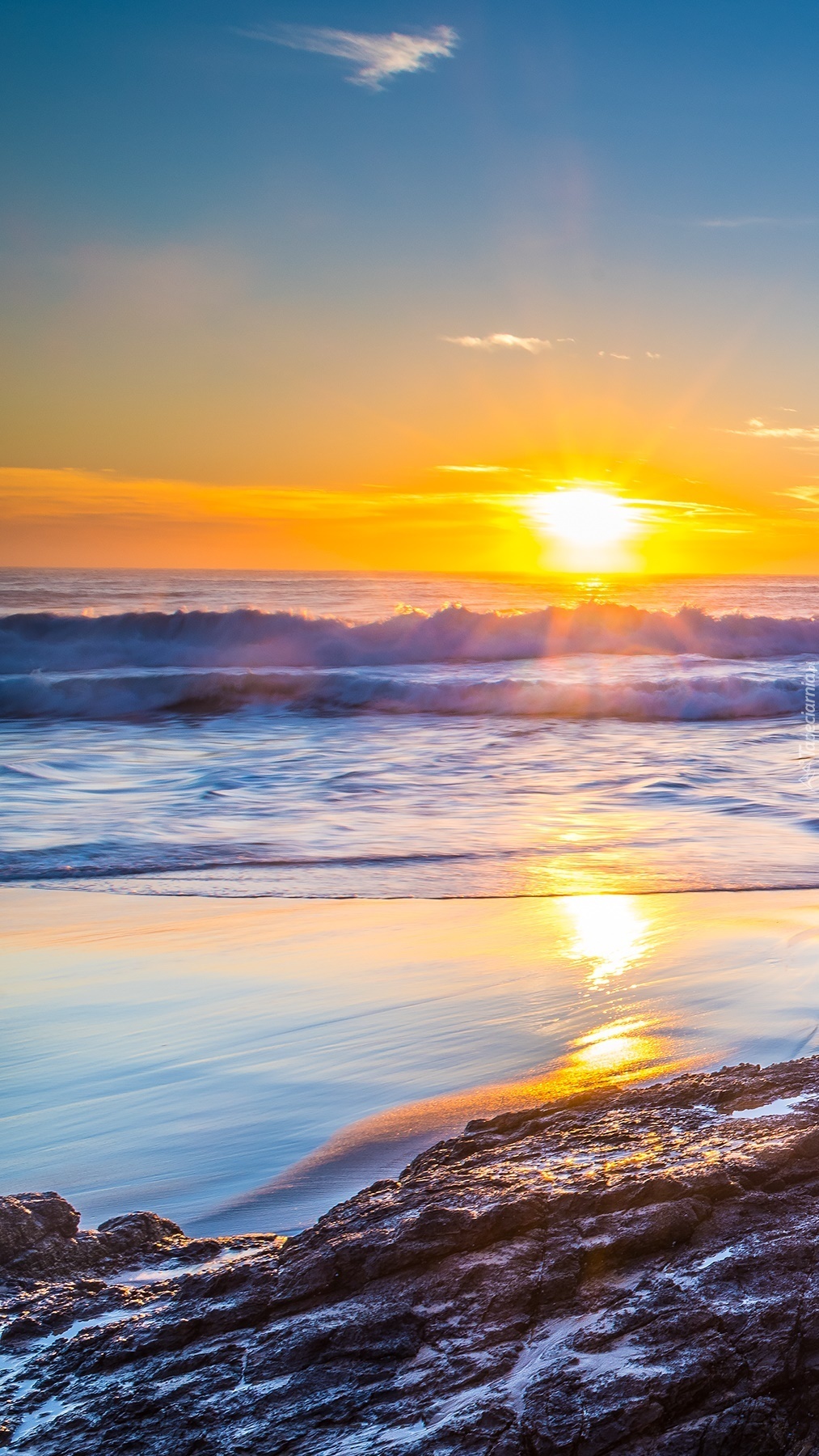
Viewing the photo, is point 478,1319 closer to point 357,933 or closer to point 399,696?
point 357,933

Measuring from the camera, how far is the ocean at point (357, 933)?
112 inches

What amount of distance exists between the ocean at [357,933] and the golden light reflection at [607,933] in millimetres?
21

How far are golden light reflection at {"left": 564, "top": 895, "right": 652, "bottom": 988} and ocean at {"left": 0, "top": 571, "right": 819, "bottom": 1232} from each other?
2 centimetres

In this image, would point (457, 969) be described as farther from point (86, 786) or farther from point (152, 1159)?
point (86, 786)

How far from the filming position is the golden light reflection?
420cm

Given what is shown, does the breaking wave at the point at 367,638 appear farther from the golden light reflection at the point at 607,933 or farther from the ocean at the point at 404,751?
the golden light reflection at the point at 607,933

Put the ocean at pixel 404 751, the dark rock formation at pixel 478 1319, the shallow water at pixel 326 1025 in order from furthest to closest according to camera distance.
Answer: the ocean at pixel 404 751 < the shallow water at pixel 326 1025 < the dark rock formation at pixel 478 1319

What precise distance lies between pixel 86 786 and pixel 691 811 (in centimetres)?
504

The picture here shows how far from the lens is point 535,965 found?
4191mm

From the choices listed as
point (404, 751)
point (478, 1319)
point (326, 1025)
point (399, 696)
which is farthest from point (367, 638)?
point (478, 1319)

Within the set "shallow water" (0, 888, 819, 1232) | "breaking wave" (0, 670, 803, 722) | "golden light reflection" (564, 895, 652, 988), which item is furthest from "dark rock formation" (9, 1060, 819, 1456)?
"breaking wave" (0, 670, 803, 722)

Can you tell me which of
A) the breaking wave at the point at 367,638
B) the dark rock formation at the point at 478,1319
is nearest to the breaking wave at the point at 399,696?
the breaking wave at the point at 367,638

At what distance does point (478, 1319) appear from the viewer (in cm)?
155

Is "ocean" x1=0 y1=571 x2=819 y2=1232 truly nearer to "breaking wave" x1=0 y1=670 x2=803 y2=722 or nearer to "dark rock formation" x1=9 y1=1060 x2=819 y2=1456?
"dark rock formation" x1=9 y1=1060 x2=819 y2=1456
